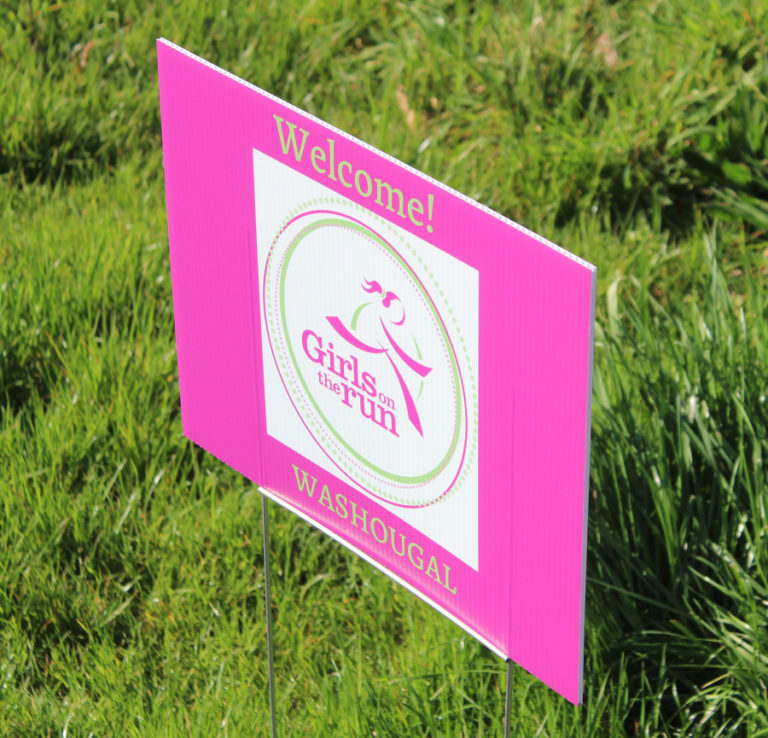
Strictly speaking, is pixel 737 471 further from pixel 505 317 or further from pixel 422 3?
pixel 422 3

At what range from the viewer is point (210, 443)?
7.63 feet

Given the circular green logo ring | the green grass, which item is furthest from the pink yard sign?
the green grass

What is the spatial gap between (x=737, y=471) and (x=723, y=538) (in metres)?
0.17

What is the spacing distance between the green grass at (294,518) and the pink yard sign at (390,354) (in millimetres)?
578

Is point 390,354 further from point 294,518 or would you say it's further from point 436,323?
point 294,518

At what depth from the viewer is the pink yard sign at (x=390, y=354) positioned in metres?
1.64

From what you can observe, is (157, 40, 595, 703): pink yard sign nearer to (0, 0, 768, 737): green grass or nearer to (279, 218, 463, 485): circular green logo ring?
(279, 218, 463, 485): circular green logo ring

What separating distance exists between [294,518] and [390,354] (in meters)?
1.26

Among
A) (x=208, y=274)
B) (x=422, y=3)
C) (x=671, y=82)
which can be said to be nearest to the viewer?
(x=208, y=274)

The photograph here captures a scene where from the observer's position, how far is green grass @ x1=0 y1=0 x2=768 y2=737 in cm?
255

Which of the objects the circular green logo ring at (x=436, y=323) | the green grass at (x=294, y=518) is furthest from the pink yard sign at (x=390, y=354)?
the green grass at (x=294, y=518)

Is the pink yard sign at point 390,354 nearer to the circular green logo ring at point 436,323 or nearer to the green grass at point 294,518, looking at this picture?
the circular green logo ring at point 436,323

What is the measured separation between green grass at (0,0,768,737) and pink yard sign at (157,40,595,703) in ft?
1.90

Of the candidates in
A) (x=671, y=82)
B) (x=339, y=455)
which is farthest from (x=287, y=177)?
(x=671, y=82)
